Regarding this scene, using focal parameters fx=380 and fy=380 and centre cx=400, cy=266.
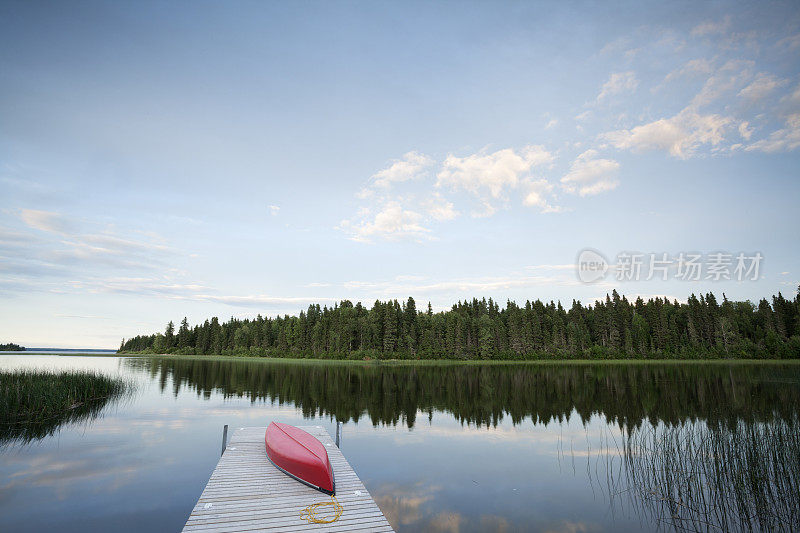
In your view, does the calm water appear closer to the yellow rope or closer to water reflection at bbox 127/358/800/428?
water reflection at bbox 127/358/800/428

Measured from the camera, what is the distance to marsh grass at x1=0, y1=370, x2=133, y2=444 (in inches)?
795

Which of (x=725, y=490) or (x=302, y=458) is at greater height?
(x=302, y=458)

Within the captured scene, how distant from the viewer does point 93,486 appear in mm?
13195

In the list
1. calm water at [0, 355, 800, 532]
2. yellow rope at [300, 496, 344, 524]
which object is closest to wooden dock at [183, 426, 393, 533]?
yellow rope at [300, 496, 344, 524]

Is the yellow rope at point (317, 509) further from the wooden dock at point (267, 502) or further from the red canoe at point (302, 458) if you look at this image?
the red canoe at point (302, 458)

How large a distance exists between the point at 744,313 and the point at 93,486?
472 feet

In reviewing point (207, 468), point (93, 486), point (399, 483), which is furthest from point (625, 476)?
point (93, 486)

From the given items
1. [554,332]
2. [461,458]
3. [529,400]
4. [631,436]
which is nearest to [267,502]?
[461,458]

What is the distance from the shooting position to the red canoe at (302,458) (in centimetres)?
1009

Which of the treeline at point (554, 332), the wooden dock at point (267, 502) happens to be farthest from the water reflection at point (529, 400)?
the treeline at point (554, 332)

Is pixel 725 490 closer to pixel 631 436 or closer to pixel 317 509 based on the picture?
pixel 631 436

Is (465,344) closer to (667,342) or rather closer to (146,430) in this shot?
(667,342)

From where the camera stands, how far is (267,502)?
925 cm

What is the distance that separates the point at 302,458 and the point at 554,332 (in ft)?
363
